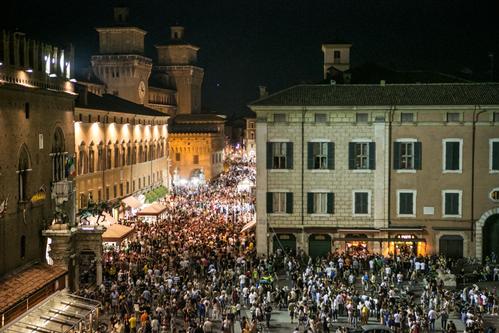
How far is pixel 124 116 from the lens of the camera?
219 feet

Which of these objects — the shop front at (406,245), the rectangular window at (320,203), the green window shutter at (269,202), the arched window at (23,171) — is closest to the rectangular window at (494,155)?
the shop front at (406,245)

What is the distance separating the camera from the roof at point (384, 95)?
151 feet

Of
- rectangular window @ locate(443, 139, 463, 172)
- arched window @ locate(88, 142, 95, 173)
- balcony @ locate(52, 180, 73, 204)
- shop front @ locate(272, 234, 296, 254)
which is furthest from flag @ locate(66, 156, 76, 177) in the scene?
rectangular window @ locate(443, 139, 463, 172)

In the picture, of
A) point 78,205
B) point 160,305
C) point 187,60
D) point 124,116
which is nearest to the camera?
point 160,305

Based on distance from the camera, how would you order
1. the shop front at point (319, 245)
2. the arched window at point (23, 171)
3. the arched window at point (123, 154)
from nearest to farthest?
the arched window at point (23, 171)
the shop front at point (319, 245)
the arched window at point (123, 154)

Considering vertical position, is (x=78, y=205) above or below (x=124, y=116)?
below

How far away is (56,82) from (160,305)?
1217 centimetres

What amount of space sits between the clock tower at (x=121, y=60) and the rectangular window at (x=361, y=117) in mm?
61283

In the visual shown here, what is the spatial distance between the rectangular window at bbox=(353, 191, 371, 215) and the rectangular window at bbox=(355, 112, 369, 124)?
4.38 metres

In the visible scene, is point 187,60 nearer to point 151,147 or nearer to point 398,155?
point 151,147

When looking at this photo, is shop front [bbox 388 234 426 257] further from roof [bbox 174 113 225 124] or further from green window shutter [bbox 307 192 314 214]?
roof [bbox 174 113 225 124]

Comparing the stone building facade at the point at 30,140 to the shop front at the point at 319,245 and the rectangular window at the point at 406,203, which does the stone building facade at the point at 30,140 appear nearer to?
the shop front at the point at 319,245

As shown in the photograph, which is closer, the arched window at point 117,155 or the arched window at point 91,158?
the arched window at point 91,158

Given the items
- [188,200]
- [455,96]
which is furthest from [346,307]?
[188,200]
